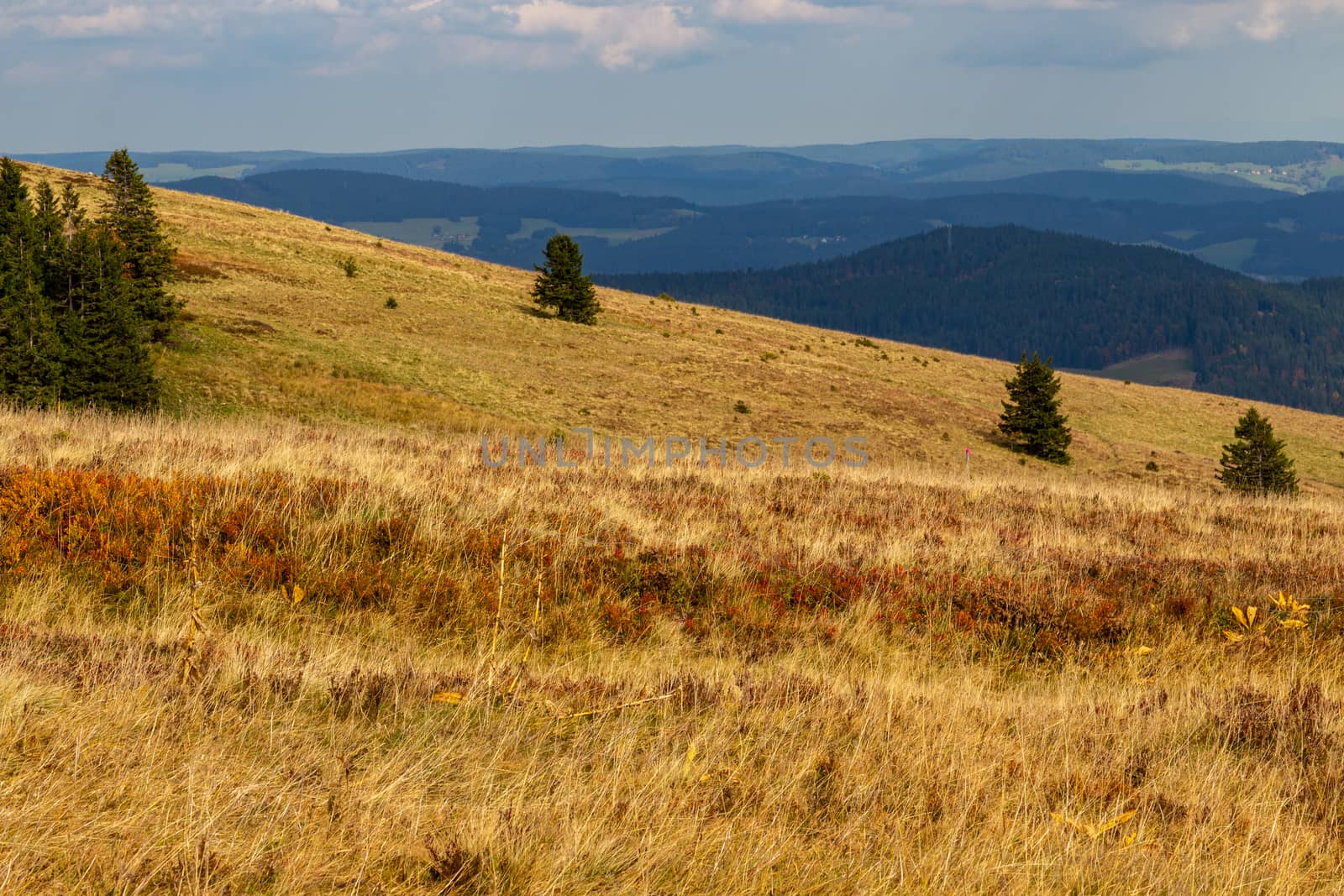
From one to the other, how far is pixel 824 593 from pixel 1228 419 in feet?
223

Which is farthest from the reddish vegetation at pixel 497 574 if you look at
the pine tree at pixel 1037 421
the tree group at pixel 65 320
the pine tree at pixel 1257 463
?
the pine tree at pixel 1037 421

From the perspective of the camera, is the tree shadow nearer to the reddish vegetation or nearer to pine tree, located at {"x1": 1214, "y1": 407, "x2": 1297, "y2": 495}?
pine tree, located at {"x1": 1214, "y1": 407, "x2": 1297, "y2": 495}

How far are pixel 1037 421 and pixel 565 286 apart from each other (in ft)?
89.8

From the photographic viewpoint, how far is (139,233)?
31250 millimetres

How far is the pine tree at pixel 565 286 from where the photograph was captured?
54281mm

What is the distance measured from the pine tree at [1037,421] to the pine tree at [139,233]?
36346mm

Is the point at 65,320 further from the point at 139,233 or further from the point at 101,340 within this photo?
the point at 139,233

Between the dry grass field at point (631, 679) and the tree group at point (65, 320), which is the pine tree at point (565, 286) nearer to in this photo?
the tree group at point (65, 320)

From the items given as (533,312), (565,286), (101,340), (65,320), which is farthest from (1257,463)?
(65,320)

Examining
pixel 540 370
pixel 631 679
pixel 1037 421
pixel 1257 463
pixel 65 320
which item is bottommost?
pixel 1257 463

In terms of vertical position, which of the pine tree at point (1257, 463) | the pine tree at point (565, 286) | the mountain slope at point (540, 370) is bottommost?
the pine tree at point (1257, 463)

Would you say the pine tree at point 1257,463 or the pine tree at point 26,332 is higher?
the pine tree at point 26,332

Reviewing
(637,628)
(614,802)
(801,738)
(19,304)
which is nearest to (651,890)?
(614,802)

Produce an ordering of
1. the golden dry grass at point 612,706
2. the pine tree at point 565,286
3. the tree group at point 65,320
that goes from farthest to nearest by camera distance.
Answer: the pine tree at point 565,286 < the tree group at point 65,320 < the golden dry grass at point 612,706
